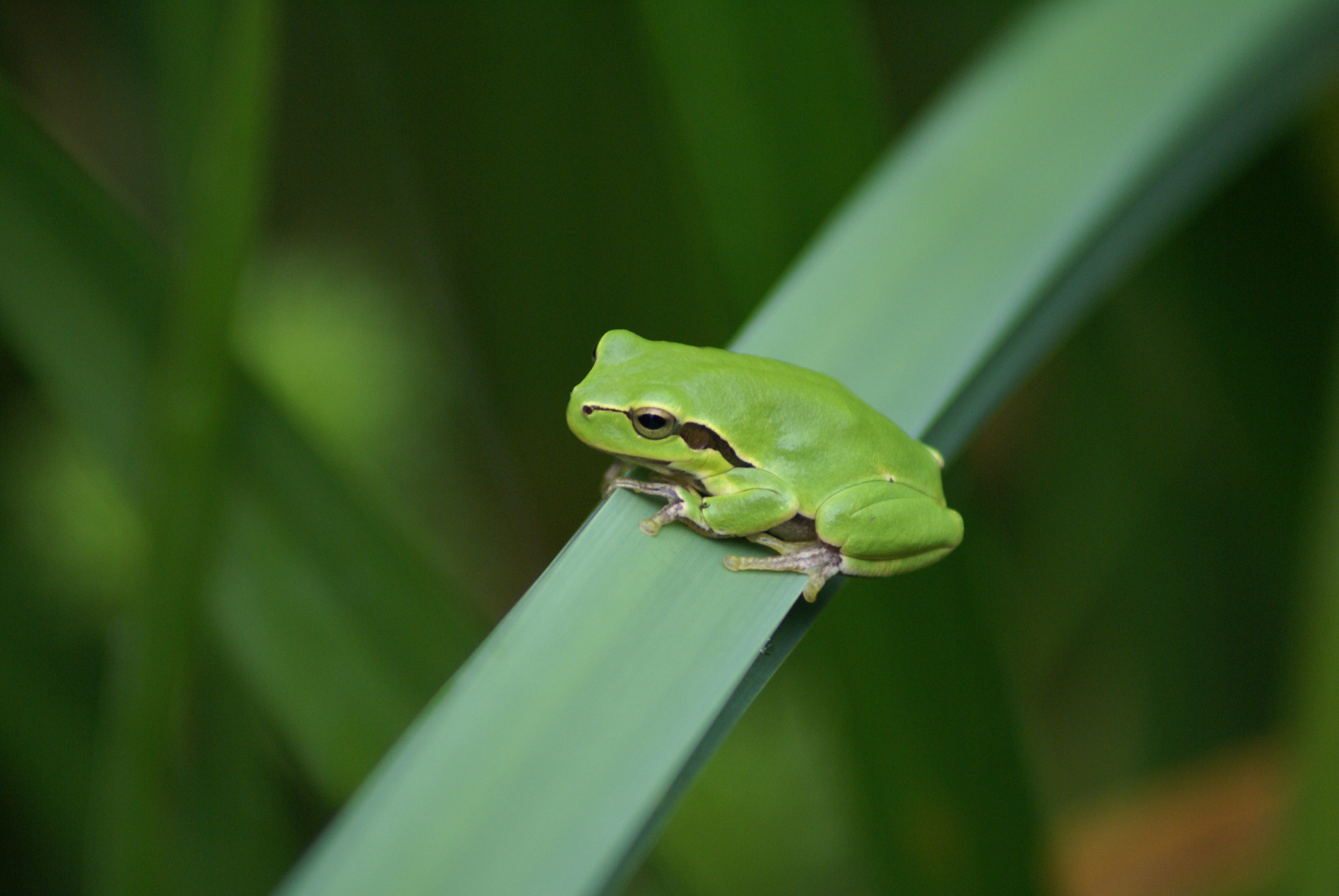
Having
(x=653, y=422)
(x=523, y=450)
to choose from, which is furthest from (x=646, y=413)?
(x=523, y=450)

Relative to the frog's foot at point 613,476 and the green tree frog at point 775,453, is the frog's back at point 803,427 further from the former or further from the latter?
the frog's foot at point 613,476

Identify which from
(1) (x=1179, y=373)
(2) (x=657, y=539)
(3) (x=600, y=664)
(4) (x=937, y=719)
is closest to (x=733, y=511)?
(2) (x=657, y=539)

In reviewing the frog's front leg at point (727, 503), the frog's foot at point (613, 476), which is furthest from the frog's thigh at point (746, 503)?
the frog's foot at point (613, 476)

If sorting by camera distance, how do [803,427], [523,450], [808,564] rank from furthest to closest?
[523,450] < [803,427] < [808,564]

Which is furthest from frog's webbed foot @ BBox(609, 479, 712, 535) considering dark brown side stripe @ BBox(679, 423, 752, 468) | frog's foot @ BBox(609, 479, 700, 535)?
dark brown side stripe @ BBox(679, 423, 752, 468)

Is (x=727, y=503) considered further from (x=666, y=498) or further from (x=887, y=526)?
(x=887, y=526)

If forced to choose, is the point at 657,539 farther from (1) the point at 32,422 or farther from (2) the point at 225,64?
(1) the point at 32,422
